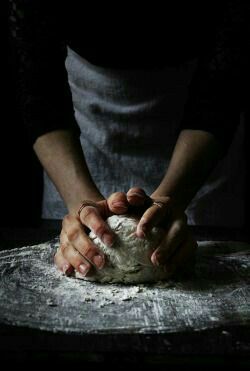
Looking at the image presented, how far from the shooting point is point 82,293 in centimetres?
112

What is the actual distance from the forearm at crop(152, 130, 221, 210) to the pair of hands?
8cm

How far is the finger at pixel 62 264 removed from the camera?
1218mm

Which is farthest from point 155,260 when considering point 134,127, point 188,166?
point 134,127

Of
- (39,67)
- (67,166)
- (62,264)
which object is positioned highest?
(39,67)

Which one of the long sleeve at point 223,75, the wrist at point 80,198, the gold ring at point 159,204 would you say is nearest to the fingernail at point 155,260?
the gold ring at point 159,204

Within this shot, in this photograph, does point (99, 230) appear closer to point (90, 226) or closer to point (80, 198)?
point (90, 226)

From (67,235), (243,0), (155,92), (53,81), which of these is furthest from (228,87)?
(67,235)

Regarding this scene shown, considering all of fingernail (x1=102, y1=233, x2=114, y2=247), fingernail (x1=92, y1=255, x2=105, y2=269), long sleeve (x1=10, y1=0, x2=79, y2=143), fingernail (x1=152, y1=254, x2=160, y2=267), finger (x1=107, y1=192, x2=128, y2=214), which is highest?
long sleeve (x1=10, y1=0, x2=79, y2=143)

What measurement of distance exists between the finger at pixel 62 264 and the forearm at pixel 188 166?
247 millimetres

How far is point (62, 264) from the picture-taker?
1.24 m

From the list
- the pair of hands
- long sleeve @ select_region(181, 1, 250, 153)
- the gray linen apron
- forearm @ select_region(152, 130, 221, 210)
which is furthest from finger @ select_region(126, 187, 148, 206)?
the gray linen apron

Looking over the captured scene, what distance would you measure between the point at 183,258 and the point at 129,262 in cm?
11

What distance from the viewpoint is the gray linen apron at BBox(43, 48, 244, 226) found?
172 centimetres

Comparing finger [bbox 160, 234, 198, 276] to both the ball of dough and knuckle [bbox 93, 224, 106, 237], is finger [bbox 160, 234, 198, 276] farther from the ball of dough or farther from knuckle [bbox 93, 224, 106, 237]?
knuckle [bbox 93, 224, 106, 237]
